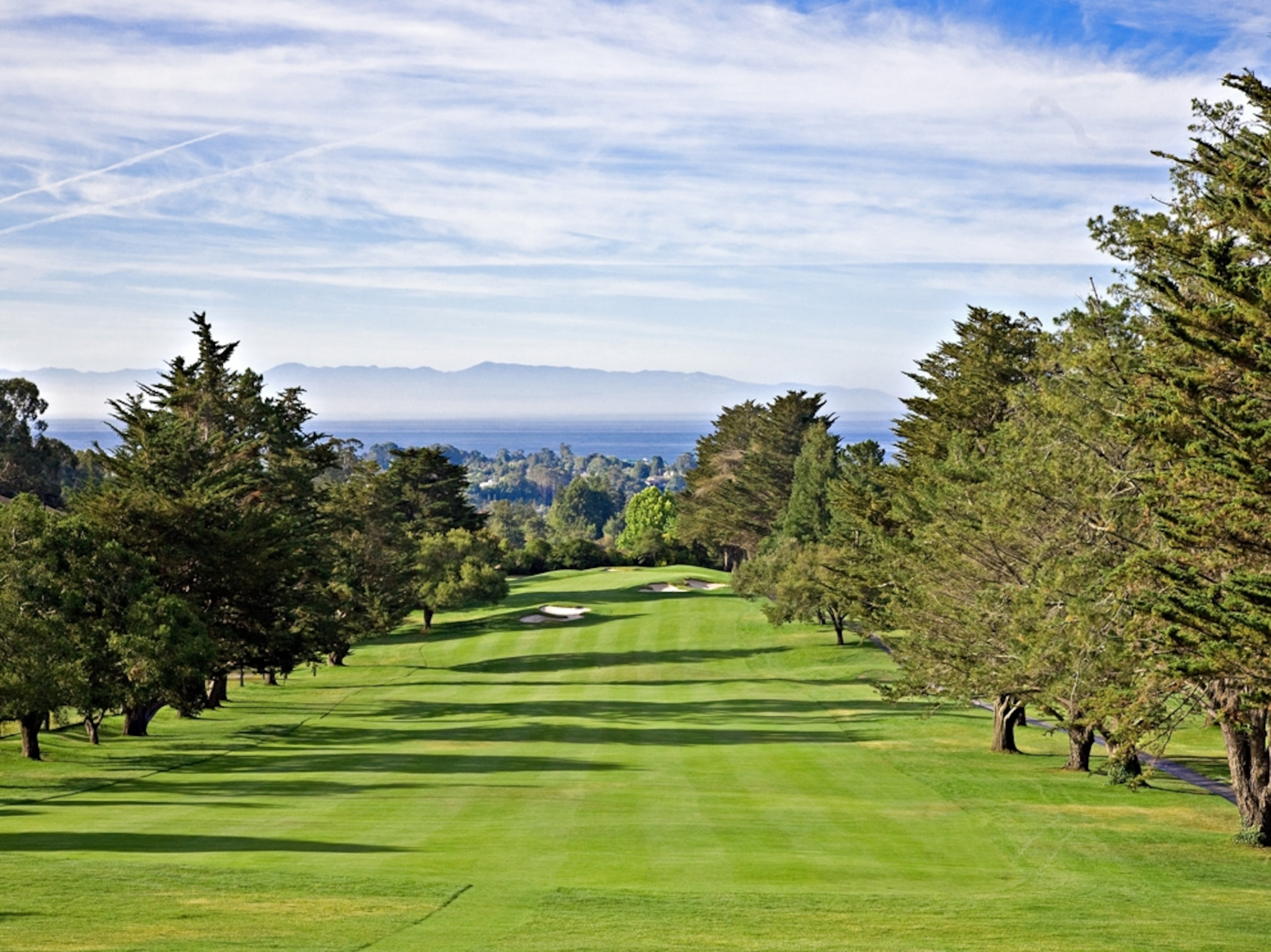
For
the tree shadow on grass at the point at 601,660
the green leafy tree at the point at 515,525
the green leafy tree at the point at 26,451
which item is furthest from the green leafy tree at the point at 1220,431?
the green leafy tree at the point at 515,525

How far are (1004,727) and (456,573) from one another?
41.2 m

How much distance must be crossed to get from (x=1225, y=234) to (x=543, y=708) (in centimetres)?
3184

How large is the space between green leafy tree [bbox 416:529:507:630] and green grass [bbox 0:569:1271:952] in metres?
21.9

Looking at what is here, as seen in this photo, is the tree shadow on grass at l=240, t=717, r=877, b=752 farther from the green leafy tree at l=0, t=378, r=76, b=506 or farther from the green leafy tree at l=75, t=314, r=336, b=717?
the green leafy tree at l=0, t=378, r=76, b=506

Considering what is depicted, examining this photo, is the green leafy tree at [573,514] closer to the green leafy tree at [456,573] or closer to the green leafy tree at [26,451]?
the green leafy tree at [26,451]

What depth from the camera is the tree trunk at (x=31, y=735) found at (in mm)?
32438

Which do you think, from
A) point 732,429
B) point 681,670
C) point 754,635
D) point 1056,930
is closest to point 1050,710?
point 1056,930

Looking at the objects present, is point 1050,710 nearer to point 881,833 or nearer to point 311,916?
point 881,833

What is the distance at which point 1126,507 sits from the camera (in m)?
26.2

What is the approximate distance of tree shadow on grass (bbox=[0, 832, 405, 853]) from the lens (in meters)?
19.2

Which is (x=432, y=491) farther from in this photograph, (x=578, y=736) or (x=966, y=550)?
(x=966, y=550)

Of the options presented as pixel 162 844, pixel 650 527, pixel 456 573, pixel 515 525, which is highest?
Answer: pixel 515 525

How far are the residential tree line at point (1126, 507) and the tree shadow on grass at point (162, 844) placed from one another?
1329cm

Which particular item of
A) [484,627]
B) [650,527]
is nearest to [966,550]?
[484,627]
